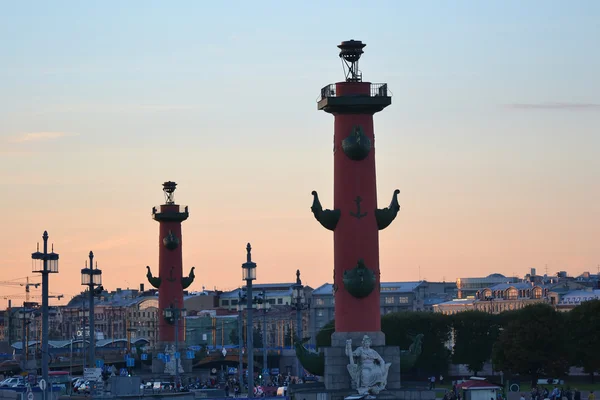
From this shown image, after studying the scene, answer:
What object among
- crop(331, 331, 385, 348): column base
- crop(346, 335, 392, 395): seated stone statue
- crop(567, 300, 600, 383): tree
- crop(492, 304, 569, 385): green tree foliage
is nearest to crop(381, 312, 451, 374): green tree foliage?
crop(492, 304, 569, 385): green tree foliage

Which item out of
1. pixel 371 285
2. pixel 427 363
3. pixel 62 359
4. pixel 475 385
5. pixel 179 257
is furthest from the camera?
pixel 62 359

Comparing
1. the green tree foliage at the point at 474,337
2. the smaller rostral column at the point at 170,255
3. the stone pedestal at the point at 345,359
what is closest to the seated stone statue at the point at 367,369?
the stone pedestal at the point at 345,359

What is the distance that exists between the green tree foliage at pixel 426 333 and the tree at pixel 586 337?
634 inches

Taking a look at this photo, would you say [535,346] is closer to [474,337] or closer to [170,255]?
[474,337]

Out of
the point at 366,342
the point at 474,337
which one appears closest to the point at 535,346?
the point at 474,337

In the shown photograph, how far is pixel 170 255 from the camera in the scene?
342 feet

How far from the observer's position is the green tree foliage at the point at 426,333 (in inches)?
4924

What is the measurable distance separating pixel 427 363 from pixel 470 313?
8273mm

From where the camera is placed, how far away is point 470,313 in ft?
430

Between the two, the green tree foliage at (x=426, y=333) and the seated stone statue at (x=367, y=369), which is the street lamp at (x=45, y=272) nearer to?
the seated stone statue at (x=367, y=369)

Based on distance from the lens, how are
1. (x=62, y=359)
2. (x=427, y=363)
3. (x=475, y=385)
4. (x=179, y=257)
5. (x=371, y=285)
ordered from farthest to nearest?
(x=62, y=359), (x=427, y=363), (x=179, y=257), (x=475, y=385), (x=371, y=285)

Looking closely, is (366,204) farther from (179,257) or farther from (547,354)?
(547,354)

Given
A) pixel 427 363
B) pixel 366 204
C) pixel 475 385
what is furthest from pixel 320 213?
pixel 427 363

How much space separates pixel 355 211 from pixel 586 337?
190ft
